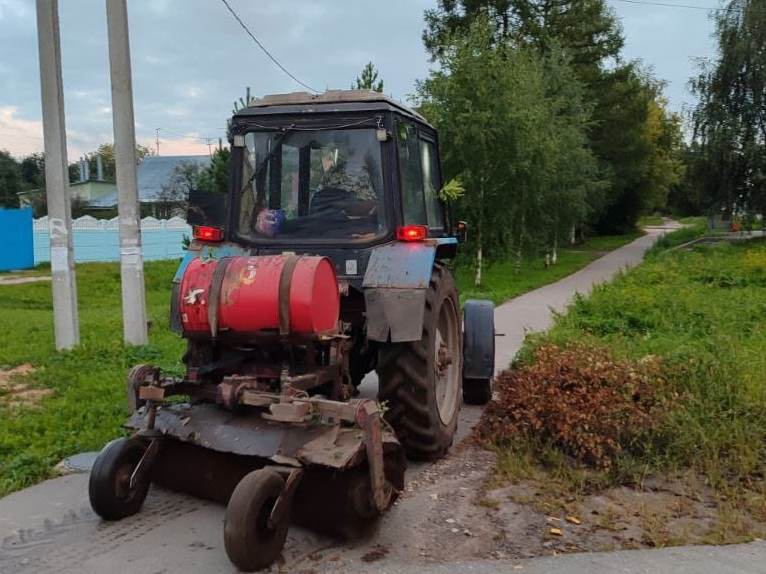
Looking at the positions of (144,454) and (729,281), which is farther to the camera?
(729,281)

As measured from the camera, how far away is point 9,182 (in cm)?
5425

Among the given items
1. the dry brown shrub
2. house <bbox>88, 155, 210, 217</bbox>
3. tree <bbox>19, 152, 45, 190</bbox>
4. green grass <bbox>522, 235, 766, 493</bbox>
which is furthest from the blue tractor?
tree <bbox>19, 152, 45, 190</bbox>

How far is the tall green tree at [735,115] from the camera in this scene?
25.2 metres

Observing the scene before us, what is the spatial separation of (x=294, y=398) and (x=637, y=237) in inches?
1868

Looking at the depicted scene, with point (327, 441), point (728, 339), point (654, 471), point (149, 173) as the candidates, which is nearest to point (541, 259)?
point (728, 339)

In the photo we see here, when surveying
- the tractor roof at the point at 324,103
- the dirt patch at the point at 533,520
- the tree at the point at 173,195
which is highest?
the tree at the point at 173,195

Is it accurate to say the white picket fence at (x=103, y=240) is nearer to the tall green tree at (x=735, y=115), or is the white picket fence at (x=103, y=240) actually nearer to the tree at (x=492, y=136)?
the tree at (x=492, y=136)

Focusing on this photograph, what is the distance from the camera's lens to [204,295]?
4164 millimetres

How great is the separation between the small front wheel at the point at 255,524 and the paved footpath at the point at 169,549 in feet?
0.57

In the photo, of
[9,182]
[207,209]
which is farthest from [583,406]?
[9,182]

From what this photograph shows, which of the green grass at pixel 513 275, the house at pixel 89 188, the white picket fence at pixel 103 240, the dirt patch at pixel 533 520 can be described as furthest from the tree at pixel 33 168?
the dirt patch at pixel 533 520

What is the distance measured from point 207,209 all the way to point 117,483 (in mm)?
Answer: 2291

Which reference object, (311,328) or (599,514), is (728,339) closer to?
(599,514)

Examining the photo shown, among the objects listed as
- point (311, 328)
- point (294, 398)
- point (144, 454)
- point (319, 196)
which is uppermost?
point (319, 196)
